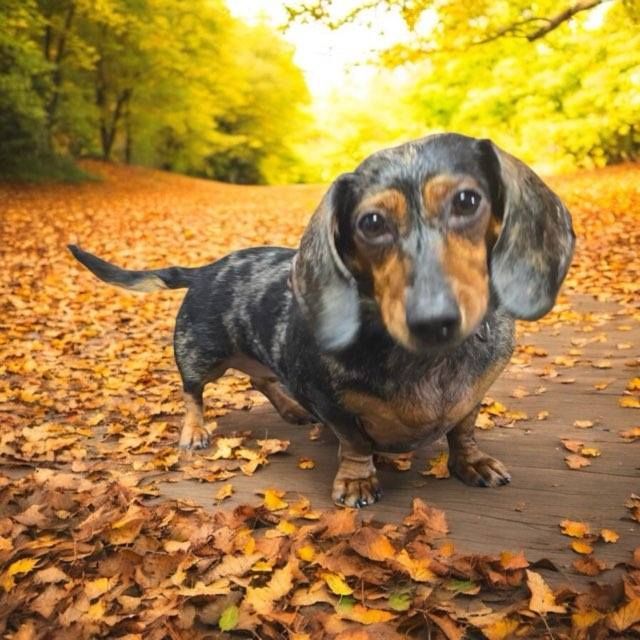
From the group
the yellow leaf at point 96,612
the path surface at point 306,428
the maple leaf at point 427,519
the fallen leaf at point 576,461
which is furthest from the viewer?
the fallen leaf at point 576,461

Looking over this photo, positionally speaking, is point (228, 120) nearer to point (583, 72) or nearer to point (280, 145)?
point (280, 145)

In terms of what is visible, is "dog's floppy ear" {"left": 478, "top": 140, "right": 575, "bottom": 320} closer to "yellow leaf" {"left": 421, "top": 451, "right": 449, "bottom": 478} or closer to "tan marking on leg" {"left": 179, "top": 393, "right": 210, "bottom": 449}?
"yellow leaf" {"left": 421, "top": 451, "right": 449, "bottom": 478}

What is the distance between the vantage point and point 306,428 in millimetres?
3775

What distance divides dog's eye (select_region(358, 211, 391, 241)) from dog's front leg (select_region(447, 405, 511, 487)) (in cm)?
101

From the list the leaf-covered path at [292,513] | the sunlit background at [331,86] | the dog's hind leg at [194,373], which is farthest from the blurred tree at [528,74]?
the dog's hind leg at [194,373]

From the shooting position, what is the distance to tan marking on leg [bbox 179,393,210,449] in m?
3.62

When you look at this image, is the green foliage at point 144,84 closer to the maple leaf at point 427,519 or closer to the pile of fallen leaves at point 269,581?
the pile of fallen leaves at point 269,581

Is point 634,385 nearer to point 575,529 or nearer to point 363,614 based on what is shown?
point 575,529

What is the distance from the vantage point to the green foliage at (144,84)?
52.5 ft

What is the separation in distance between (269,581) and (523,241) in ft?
4.67

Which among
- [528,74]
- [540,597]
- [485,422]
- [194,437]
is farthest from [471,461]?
[528,74]

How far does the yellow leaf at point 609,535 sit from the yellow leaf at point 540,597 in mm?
361

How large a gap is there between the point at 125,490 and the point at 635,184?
1443 cm

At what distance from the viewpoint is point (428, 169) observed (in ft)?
7.06
